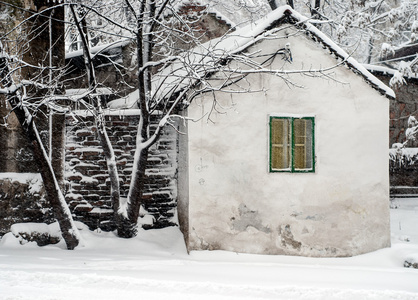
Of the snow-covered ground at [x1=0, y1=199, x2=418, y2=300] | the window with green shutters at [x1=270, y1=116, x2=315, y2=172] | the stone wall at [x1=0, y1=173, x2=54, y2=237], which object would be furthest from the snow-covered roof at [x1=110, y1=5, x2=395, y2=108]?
the stone wall at [x1=0, y1=173, x2=54, y2=237]

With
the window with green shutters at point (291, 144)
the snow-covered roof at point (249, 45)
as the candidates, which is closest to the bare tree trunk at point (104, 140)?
the snow-covered roof at point (249, 45)

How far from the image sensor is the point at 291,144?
825 cm

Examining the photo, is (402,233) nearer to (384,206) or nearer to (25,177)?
(384,206)

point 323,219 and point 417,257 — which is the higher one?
point 323,219

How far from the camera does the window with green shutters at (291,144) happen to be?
8219 mm

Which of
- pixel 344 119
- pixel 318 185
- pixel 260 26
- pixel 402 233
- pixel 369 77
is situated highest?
pixel 260 26

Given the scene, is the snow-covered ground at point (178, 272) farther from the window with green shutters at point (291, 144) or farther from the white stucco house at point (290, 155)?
the window with green shutters at point (291, 144)

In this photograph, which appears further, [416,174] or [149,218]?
[416,174]

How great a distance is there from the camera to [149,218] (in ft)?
30.7

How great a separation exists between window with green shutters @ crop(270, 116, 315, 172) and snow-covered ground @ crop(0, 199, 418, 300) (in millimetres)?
1663

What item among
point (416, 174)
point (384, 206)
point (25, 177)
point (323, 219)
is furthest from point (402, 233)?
point (25, 177)

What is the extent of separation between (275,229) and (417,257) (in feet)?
8.14

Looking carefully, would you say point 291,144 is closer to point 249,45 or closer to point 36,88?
point 249,45

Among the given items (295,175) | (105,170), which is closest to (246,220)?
(295,175)
